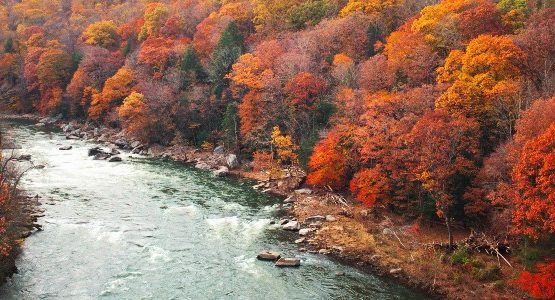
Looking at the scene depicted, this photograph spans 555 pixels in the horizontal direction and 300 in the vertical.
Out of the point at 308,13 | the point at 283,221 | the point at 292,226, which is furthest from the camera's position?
the point at 308,13

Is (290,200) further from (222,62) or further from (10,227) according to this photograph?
(222,62)

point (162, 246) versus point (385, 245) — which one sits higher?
point (162, 246)

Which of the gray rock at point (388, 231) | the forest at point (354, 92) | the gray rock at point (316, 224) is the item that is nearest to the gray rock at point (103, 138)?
the forest at point (354, 92)

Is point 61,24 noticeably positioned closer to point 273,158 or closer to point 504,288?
point 273,158

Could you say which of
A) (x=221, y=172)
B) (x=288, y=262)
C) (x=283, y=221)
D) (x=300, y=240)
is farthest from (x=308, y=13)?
(x=288, y=262)

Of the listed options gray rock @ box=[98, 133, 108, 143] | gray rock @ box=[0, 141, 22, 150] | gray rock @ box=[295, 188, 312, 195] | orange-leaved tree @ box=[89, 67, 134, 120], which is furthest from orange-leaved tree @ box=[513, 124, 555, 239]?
orange-leaved tree @ box=[89, 67, 134, 120]

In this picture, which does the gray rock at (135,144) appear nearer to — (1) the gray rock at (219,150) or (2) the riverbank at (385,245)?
(1) the gray rock at (219,150)
